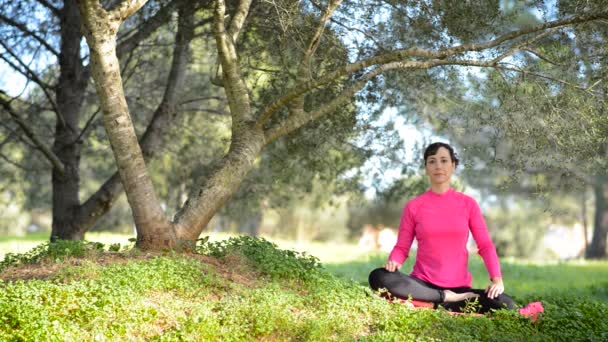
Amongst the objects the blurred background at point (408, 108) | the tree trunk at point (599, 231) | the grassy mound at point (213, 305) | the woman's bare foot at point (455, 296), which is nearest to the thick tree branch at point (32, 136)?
the blurred background at point (408, 108)

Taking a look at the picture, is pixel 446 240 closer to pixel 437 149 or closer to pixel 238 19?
pixel 437 149

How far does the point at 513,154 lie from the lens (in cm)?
856

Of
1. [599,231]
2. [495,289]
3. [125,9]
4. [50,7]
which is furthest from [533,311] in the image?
[599,231]

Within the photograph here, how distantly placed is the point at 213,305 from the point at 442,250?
8.78ft

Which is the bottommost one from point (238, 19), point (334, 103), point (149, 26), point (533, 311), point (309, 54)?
point (533, 311)

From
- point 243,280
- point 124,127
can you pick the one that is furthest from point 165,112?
point 243,280

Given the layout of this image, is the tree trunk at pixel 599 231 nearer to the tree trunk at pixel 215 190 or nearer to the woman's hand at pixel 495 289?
the woman's hand at pixel 495 289

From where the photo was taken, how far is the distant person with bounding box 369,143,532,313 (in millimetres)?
7129

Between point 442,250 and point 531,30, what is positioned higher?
point 531,30

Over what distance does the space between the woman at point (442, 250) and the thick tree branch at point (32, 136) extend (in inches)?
216

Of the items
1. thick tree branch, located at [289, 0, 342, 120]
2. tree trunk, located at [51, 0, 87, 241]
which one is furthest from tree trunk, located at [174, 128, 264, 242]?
tree trunk, located at [51, 0, 87, 241]

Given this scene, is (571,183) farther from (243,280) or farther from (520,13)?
(243,280)

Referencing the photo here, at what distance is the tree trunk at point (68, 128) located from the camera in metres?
11.0

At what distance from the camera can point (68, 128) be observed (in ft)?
37.4
